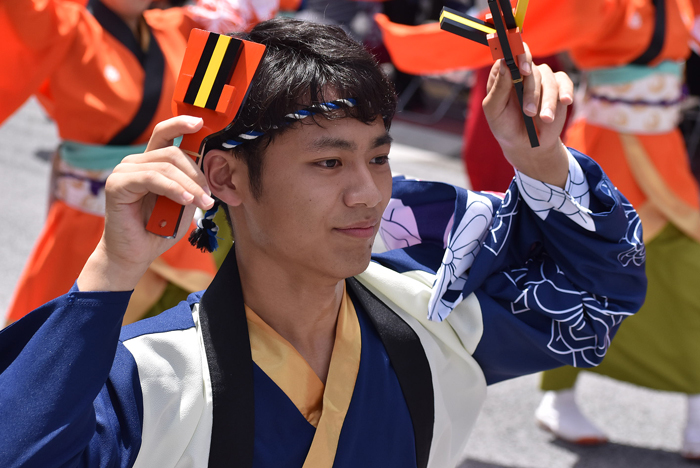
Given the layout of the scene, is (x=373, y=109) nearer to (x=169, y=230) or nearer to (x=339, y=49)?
(x=339, y=49)

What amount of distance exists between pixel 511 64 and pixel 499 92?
80mm

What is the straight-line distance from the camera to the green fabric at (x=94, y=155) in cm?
226

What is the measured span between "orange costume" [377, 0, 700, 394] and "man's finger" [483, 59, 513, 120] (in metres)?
1.24

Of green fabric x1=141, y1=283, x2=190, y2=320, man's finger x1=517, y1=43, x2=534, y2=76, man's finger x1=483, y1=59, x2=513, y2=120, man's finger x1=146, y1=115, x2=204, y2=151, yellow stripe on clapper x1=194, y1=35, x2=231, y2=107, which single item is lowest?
green fabric x1=141, y1=283, x2=190, y2=320

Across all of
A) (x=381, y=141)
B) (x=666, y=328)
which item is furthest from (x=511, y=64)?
(x=666, y=328)

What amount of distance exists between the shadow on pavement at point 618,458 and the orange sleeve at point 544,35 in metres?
1.33

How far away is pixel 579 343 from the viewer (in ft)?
4.52

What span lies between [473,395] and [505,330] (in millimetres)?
134

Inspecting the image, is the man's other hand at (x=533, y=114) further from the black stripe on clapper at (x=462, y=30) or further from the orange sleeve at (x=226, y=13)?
the orange sleeve at (x=226, y=13)

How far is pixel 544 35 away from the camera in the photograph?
2299 mm

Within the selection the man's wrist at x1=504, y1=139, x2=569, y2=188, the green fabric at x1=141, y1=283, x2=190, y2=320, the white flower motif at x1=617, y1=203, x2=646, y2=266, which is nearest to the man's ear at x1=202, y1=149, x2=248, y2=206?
the man's wrist at x1=504, y1=139, x2=569, y2=188

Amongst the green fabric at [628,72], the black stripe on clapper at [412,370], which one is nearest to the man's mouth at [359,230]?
the black stripe on clapper at [412,370]

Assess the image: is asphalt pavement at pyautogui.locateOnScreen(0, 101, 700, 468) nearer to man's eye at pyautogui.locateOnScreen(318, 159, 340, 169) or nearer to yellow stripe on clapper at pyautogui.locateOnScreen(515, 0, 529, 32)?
man's eye at pyautogui.locateOnScreen(318, 159, 340, 169)

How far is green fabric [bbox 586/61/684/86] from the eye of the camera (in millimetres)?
2613
